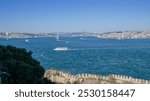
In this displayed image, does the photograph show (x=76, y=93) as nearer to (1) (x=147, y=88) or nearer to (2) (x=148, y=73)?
(1) (x=147, y=88)

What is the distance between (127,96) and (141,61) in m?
30.0

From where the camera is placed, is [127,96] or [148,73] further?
[148,73]

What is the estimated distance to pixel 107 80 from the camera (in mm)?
11000

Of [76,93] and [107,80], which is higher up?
Result: [76,93]

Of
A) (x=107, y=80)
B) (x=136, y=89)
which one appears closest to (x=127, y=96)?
(x=136, y=89)

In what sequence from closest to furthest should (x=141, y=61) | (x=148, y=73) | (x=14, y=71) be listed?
(x=14, y=71)
(x=148, y=73)
(x=141, y=61)

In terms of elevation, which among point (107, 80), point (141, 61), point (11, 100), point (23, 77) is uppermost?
point (11, 100)

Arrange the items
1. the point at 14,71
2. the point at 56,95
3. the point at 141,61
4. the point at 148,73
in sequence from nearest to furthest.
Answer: the point at 56,95 → the point at 14,71 → the point at 148,73 → the point at 141,61

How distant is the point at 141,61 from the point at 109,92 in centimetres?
3004

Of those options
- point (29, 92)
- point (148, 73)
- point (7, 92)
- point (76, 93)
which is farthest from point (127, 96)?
point (148, 73)

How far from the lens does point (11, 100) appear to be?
1398mm

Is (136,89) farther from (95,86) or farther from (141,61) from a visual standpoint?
(141,61)

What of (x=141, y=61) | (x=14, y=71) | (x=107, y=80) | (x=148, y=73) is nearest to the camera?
(x=14, y=71)

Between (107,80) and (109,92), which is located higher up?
(109,92)
